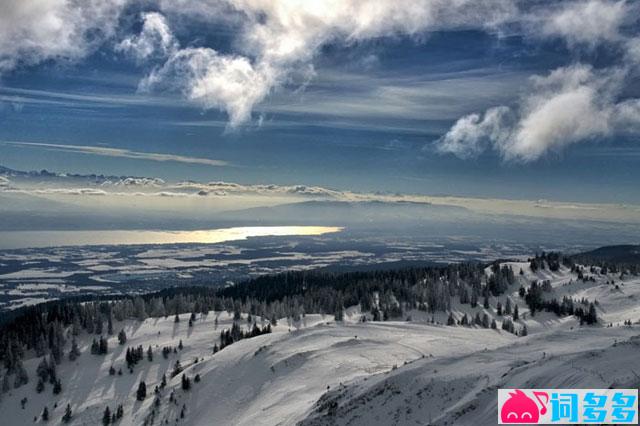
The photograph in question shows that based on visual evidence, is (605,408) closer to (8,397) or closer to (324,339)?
(324,339)

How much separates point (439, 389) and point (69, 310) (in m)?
165

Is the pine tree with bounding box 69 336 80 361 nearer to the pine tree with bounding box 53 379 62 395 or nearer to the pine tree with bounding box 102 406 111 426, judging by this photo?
the pine tree with bounding box 53 379 62 395

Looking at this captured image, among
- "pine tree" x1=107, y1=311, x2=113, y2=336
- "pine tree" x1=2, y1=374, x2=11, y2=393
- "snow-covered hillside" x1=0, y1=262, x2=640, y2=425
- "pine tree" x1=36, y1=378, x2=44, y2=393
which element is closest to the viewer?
"snow-covered hillside" x1=0, y1=262, x2=640, y2=425

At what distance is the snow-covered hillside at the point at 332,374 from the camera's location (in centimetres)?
5050

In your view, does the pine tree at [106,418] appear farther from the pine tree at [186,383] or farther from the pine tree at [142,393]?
the pine tree at [186,383]

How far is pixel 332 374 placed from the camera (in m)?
83.0

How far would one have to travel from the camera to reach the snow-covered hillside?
50.5 meters

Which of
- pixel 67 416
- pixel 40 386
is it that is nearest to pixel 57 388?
pixel 40 386

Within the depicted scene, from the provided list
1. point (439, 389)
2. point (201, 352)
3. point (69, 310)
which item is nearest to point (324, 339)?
point (201, 352)

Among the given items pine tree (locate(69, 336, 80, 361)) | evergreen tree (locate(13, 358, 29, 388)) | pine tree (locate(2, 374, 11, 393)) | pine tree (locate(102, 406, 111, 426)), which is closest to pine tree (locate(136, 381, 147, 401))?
pine tree (locate(102, 406, 111, 426))

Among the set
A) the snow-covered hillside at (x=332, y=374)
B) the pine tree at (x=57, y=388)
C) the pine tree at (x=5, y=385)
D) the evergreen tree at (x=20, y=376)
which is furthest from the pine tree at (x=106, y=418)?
the evergreen tree at (x=20, y=376)

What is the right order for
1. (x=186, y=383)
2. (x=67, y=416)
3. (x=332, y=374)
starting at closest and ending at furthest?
(x=332, y=374), (x=186, y=383), (x=67, y=416)

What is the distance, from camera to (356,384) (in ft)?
215

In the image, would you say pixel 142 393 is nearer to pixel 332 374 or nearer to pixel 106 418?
pixel 106 418
